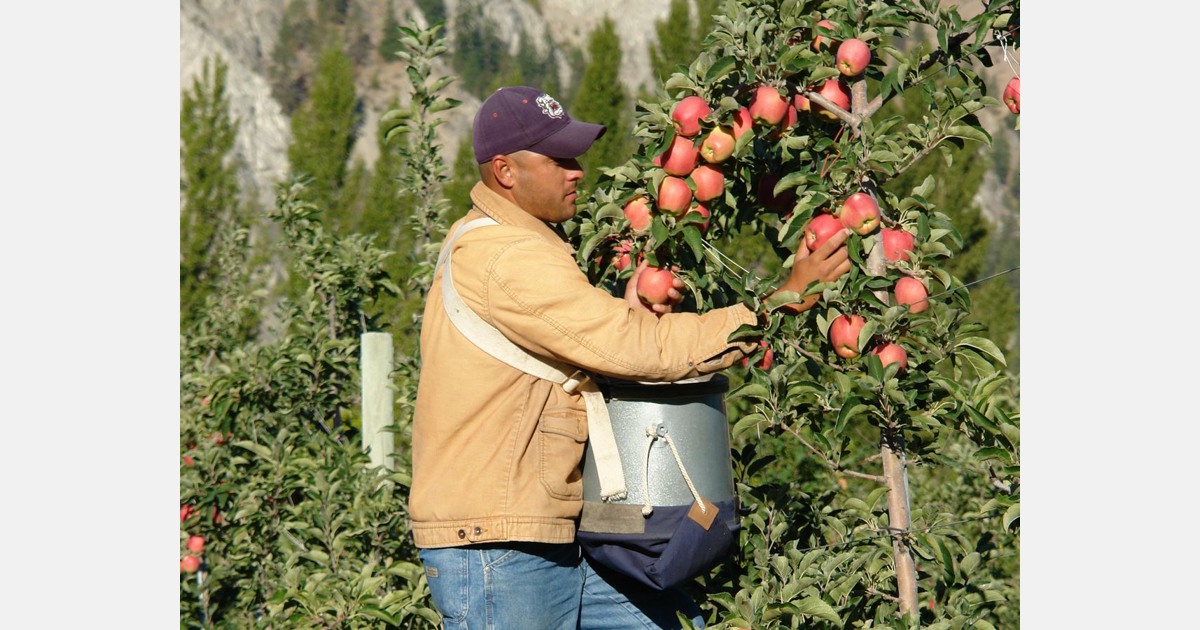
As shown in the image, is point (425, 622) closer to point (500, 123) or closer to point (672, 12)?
point (500, 123)

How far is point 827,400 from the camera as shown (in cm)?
209

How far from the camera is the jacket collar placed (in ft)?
7.00

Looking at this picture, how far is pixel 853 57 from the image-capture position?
→ 2.07 m

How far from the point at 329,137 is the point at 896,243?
24337 millimetres

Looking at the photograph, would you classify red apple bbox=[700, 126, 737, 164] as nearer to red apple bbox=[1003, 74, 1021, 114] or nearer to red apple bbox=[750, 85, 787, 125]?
red apple bbox=[750, 85, 787, 125]

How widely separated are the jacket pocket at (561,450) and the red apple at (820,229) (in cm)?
51

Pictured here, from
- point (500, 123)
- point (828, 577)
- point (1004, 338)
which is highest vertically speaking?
point (500, 123)

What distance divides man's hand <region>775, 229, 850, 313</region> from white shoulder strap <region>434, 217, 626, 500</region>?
0.38 metres

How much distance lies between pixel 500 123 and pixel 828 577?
3.42 ft

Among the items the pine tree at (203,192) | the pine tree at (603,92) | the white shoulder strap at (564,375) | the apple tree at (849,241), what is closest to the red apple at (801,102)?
the apple tree at (849,241)

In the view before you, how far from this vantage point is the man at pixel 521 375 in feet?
6.42

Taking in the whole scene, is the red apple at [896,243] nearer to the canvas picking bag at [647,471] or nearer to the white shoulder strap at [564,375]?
the canvas picking bag at [647,471]

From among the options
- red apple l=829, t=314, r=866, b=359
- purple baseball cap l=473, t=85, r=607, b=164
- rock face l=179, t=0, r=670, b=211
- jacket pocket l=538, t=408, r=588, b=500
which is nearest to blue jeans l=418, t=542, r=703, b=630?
jacket pocket l=538, t=408, r=588, b=500

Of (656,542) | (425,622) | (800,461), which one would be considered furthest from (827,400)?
(800,461)
